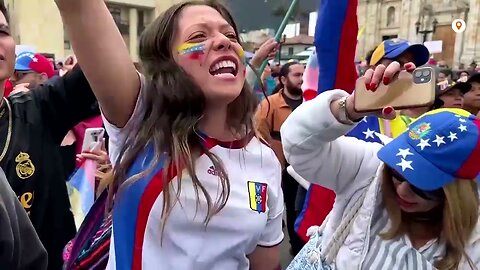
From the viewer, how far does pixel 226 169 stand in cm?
138

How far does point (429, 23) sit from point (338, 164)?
1573 inches

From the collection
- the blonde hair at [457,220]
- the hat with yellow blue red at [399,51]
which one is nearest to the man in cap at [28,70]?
the hat with yellow blue red at [399,51]

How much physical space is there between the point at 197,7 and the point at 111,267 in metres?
0.78

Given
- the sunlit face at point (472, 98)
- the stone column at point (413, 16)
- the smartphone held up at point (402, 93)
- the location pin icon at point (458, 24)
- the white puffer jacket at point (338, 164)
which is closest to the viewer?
the smartphone held up at point (402, 93)

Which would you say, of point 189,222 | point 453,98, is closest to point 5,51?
point 189,222

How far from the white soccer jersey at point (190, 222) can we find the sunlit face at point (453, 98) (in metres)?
3.24

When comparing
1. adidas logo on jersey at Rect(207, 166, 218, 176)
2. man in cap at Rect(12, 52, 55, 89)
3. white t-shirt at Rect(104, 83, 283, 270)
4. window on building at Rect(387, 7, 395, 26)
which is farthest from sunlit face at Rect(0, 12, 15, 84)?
window on building at Rect(387, 7, 395, 26)

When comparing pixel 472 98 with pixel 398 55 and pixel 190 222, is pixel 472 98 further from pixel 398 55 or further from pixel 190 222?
pixel 190 222

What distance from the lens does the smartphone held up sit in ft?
3.91

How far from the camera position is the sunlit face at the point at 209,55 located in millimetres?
1372

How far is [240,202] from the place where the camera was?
4.47 feet

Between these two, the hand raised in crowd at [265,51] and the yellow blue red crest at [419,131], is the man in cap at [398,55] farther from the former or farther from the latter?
the yellow blue red crest at [419,131]

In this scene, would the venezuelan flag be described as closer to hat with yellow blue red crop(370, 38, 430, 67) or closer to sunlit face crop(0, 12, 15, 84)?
sunlit face crop(0, 12, 15, 84)

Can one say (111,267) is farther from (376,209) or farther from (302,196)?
(302,196)
